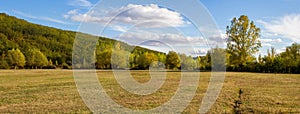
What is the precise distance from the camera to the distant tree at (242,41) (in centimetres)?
7362

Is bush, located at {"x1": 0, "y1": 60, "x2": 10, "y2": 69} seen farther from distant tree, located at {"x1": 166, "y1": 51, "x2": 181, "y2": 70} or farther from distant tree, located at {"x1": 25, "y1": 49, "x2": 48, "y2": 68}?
distant tree, located at {"x1": 166, "y1": 51, "x2": 181, "y2": 70}

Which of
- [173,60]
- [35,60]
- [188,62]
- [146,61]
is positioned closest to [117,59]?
[173,60]

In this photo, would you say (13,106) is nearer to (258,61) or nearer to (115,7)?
(115,7)

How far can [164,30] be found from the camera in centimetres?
2548

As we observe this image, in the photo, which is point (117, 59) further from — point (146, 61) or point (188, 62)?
point (146, 61)

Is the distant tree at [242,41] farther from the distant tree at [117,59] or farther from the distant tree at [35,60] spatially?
the distant tree at [35,60]

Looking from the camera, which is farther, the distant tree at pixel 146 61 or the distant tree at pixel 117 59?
the distant tree at pixel 146 61

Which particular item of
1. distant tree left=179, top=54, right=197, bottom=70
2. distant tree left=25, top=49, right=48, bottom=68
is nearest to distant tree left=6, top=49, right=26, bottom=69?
distant tree left=25, top=49, right=48, bottom=68

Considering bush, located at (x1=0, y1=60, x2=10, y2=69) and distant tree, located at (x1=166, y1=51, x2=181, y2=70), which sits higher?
distant tree, located at (x1=166, y1=51, x2=181, y2=70)

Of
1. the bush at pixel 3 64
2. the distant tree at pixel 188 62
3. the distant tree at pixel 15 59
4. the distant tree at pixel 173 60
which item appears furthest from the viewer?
the distant tree at pixel 15 59

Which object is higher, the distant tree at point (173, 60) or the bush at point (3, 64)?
the distant tree at point (173, 60)

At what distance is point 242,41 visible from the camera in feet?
242

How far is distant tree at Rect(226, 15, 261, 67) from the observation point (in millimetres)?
73625

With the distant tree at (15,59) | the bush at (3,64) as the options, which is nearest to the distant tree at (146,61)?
the distant tree at (15,59)
